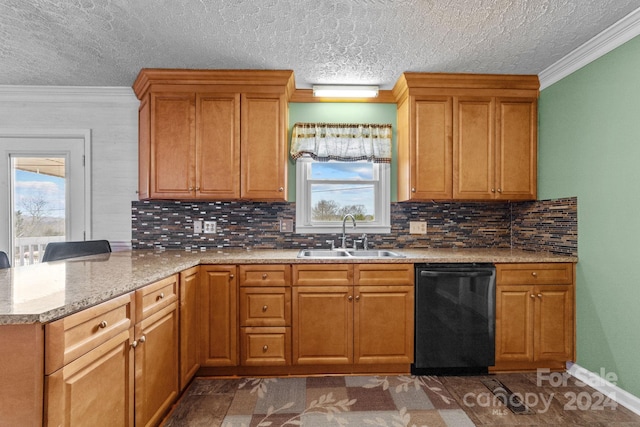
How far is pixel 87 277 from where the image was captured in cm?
160

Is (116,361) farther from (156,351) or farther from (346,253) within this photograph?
(346,253)

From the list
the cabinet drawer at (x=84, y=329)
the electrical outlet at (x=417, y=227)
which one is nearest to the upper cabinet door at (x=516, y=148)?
the electrical outlet at (x=417, y=227)

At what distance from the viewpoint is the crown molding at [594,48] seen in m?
1.99

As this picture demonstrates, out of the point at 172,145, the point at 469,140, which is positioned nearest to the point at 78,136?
the point at 172,145

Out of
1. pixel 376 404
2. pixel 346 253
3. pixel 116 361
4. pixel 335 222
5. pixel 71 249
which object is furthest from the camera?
pixel 335 222

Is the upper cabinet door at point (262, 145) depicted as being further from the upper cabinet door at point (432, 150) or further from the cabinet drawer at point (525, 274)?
the cabinet drawer at point (525, 274)

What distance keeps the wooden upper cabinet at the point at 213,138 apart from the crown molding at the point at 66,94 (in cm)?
50

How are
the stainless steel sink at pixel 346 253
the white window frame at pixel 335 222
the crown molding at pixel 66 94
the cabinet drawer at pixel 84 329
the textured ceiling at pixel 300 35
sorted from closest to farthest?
the cabinet drawer at pixel 84 329, the textured ceiling at pixel 300 35, the stainless steel sink at pixel 346 253, the crown molding at pixel 66 94, the white window frame at pixel 335 222

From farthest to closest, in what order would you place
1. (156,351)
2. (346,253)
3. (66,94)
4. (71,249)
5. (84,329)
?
(66,94) < (346,253) < (71,249) < (156,351) < (84,329)

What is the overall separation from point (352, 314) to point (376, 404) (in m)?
0.58

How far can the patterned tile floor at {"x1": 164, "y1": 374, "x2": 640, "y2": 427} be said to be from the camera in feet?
6.25

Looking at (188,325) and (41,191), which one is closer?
(188,325)

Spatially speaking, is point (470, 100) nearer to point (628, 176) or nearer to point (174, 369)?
point (628, 176)

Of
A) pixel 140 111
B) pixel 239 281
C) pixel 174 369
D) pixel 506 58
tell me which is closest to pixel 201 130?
pixel 140 111
